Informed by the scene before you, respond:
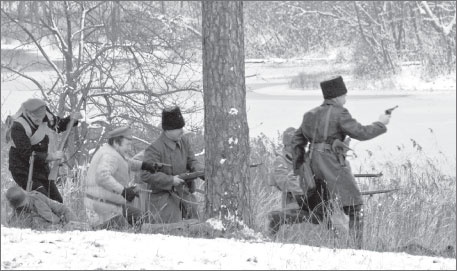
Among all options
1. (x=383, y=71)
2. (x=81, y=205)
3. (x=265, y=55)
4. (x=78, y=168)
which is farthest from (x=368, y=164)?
(x=265, y=55)

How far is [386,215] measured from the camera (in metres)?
9.36

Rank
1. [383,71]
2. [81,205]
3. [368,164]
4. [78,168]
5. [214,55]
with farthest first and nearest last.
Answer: [383,71] → [368,164] → [78,168] → [81,205] → [214,55]

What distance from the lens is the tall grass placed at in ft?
A: 23.6

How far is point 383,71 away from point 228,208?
82.7ft

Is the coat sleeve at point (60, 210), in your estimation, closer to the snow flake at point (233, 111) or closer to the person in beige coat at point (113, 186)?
the person in beige coat at point (113, 186)

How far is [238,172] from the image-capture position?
282 inches

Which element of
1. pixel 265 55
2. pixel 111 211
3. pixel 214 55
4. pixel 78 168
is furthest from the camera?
pixel 265 55

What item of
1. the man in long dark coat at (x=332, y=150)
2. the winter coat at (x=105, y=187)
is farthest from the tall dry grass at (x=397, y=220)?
the winter coat at (x=105, y=187)

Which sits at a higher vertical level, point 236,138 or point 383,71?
point 236,138

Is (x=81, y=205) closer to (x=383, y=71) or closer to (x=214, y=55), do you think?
(x=214, y=55)

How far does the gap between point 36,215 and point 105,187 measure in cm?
60

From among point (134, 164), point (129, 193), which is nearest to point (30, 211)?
point (129, 193)

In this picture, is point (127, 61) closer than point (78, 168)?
No

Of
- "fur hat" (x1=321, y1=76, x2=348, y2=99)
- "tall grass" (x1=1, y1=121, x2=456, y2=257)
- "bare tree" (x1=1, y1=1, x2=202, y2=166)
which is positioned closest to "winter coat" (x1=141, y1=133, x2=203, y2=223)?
"tall grass" (x1=1, y1=121, x2=456, y2=257)
